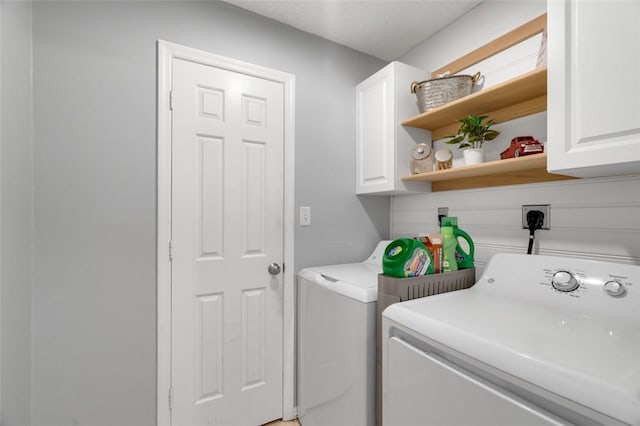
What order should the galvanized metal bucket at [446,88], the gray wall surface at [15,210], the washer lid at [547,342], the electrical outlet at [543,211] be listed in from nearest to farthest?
the washer lid at [547,342] < the gray wall surface at [15,210] < the electrical outlet at [543,211] < the galvanized metal bucket at [446,88]

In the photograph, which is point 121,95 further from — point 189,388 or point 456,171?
point 456,171

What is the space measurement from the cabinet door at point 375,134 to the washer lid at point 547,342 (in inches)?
37.4

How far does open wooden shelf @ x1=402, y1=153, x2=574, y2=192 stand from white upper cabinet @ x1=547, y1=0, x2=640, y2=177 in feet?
0.51

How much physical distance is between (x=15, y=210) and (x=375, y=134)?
1.80 meters

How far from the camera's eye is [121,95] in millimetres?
1422

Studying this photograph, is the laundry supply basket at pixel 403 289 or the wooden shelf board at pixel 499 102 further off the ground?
the wooden shelf board at pixel 499 102

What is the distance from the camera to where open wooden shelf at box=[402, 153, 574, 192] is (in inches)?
50.1

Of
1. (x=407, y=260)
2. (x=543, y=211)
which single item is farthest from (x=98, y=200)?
(x=543, y=211)

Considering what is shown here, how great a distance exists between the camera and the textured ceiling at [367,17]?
168cm

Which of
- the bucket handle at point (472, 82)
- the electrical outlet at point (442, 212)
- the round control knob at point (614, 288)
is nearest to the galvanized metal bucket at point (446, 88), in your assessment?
the bucket handle at point (472, 82)

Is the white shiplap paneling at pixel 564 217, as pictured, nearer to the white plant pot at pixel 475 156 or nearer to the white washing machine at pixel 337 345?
the white plant pot at pixel 475 156

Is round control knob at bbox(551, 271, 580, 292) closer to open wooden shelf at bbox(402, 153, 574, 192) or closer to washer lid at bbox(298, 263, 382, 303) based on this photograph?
open wooden shelf at bbox(402, 153, 574, 192)

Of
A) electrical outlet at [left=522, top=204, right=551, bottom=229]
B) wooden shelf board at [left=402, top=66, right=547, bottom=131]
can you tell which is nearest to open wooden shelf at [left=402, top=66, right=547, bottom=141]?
wooden shelf board at [left=402, top=66, right=547, bottom=131]

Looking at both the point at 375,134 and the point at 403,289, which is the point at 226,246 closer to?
the point at 403,289
